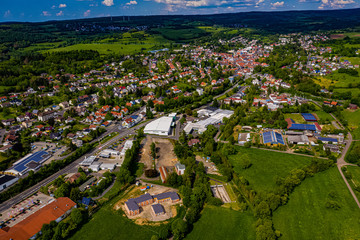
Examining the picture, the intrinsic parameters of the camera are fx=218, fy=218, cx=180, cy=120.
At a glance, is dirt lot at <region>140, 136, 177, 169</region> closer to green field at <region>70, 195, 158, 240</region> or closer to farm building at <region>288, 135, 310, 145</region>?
green field at <region>70, 195, 158, 240</region>

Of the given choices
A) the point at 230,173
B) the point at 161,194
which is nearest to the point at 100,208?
the point at 161,194

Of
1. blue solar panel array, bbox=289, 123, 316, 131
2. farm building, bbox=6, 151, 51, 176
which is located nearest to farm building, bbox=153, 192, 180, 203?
farm building, bbox=6, 151, 51, 176

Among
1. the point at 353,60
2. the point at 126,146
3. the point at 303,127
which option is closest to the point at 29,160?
the point at 126,146

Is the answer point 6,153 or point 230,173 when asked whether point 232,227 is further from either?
point 6,153

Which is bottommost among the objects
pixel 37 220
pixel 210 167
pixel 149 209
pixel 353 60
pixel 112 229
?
pixel 210 167

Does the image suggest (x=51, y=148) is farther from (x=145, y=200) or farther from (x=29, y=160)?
(x=145, y=200)

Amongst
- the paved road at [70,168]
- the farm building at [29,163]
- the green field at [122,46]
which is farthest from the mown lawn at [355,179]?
the green field at [122,46]

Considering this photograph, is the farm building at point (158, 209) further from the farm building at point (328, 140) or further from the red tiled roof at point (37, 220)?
the farm building at point (328, 140)
